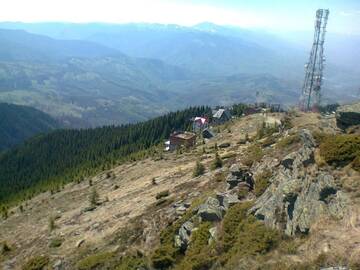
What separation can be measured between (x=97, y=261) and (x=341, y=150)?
1792 centimetres

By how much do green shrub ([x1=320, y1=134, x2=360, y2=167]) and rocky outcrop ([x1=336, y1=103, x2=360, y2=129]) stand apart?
8.49 meters

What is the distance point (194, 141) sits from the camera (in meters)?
94.9

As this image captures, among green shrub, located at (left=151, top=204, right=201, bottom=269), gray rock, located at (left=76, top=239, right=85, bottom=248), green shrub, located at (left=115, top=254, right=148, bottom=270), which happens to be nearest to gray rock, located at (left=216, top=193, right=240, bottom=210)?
green shrub, located at (left=151, top=204, right=201, bottom=269)

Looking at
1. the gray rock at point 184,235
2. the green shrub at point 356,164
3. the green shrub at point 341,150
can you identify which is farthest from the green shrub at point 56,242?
the green shrub at point 356,164

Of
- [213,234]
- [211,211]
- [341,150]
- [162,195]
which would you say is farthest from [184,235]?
[162,195]

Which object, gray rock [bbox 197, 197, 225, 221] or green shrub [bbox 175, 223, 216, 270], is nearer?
green shrub [bbox 175, 223, 216, 270]

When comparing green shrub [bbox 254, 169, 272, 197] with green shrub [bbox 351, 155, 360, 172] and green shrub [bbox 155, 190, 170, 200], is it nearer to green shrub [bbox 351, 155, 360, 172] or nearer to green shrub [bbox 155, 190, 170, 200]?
green shrub [bbox 351, 155, 360, 172]

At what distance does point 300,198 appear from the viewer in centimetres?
2433

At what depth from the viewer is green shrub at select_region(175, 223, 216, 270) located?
2469 centimetres

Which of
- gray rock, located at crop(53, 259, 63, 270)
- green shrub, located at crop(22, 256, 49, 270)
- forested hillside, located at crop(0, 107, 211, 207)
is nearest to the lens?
gray rock, located at crop(53, 259, 63, 270)

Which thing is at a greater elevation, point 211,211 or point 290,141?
point 290,141

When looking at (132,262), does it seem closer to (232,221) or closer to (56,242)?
(232,221)

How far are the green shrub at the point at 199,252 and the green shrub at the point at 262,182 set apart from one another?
4.28 meters

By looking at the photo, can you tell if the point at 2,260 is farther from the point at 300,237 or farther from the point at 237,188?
the point at 300,237
